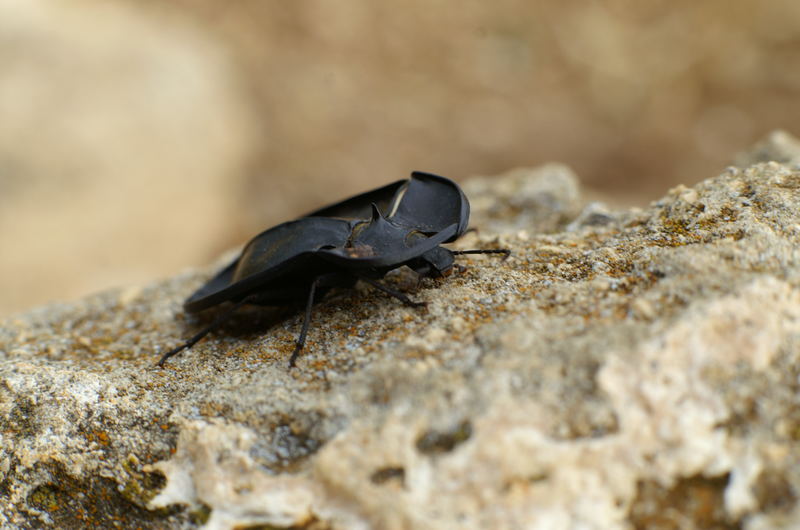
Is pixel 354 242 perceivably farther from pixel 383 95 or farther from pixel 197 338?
pixel 383 95

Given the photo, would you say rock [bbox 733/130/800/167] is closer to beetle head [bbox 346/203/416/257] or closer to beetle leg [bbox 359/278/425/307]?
beetle head [bbox 346/203/416/257]

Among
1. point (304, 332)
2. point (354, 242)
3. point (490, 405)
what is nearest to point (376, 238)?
point (354, 242)

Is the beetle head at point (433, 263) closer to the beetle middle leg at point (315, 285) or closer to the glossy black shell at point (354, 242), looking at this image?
the glossy black shell at point (354, 242)

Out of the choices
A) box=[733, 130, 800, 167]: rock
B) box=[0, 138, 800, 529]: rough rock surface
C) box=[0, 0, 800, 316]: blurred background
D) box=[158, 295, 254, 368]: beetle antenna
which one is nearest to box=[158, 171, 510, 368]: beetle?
box=[158, 295, 254, 368]: beetle antenna

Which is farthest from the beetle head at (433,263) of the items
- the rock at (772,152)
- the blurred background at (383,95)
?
the blurred background at (383,95)

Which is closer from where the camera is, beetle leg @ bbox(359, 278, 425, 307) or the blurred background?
beetle leg @ bbox(359, 278, 425, 307)
